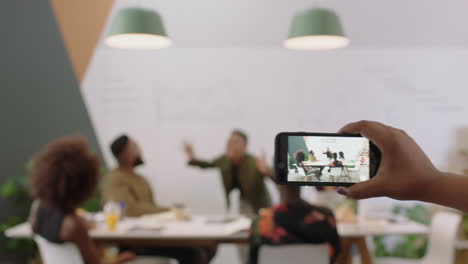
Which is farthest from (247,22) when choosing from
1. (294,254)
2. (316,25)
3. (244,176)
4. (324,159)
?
(324,159)

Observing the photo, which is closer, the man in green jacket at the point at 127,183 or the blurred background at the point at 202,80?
the man in green jacket at the point at 127,183

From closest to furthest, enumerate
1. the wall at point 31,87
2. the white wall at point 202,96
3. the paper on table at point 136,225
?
the paper on table at point 136,225 → the wall at point 31,87 → the white wall at point 202,96

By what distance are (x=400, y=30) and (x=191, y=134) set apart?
1481 millimetres

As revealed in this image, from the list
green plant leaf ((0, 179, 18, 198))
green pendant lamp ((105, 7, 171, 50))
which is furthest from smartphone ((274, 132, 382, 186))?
green plant leaf ((0, 179, 18, 198))

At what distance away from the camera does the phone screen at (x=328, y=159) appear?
0.41 meters

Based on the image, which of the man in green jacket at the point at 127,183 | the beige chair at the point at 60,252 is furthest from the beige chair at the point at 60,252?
the man in green jacket at the point at 127,183

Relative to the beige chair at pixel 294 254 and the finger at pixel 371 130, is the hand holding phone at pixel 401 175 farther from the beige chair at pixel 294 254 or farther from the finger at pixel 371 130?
the beige chair at pixel 294 254

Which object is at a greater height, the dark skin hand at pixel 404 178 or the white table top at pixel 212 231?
the dark skin hand at pixel 404 178

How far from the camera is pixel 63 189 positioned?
147cm

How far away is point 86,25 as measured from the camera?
3119 millimetres

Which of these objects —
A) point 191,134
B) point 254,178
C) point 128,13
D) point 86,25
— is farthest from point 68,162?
point 86,25

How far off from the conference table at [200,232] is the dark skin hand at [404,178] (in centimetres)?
153

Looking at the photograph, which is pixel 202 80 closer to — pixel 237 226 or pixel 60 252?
pixel 237 226

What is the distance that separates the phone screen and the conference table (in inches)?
59.3
